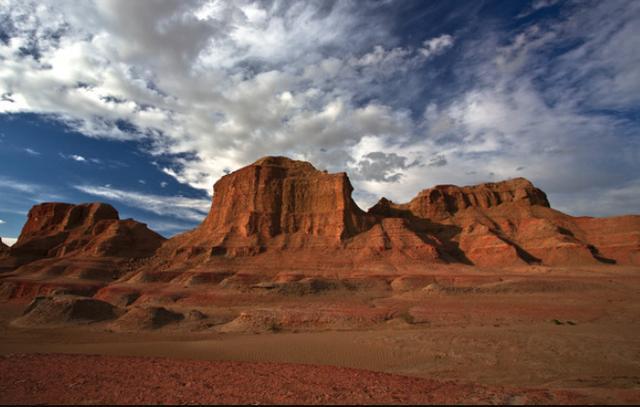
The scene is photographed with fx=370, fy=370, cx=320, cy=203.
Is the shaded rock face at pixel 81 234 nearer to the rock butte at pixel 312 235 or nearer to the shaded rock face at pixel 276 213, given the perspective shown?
the rock butte at pixel 312 235

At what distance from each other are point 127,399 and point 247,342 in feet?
48.7

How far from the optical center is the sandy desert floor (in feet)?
35.9

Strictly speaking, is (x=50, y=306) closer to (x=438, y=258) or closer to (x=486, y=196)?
(x=438, y=258)

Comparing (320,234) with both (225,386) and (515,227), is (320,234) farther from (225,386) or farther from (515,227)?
(225,386)

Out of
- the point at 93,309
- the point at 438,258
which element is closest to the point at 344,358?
the point at 93,309

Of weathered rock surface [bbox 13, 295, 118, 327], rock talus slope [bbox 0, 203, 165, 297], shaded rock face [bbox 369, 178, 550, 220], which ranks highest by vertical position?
shaded rock face [bbox 369, 178, 550, 220]

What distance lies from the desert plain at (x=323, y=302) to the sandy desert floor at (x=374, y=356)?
0.13 metres

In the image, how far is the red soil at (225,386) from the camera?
10141 mm

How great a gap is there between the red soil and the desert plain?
9cm

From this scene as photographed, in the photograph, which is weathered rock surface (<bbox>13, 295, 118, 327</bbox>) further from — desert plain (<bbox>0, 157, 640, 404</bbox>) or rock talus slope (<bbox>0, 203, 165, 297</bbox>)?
rock talus slope (<bbox>0, 203, 165, 297</bbox>)

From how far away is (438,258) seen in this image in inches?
2655

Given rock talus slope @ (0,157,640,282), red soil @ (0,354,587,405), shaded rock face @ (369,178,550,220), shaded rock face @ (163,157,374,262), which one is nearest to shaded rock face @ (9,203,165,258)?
rock talus slope @ (0,157,640,282)

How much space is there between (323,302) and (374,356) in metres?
27.6

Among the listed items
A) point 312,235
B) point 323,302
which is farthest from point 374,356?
point 312,235
